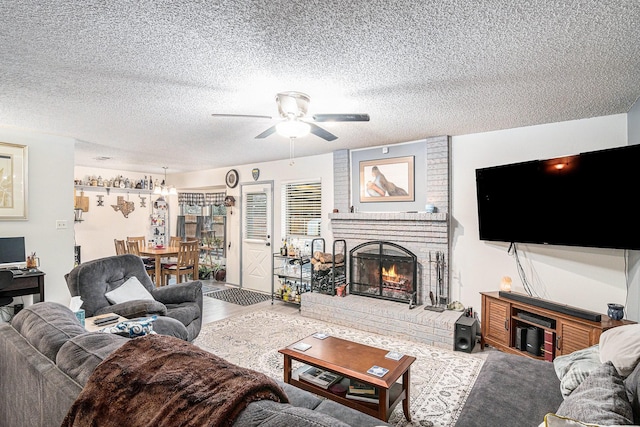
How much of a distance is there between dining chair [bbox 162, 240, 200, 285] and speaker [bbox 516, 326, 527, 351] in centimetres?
522

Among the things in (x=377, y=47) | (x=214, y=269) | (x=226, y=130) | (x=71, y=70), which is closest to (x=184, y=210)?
(x=214, y=269)

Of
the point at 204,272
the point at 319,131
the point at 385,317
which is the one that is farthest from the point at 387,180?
the point at 204,272

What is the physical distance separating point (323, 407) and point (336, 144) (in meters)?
3.58

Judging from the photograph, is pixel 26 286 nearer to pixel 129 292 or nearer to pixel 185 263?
pixel 129 292

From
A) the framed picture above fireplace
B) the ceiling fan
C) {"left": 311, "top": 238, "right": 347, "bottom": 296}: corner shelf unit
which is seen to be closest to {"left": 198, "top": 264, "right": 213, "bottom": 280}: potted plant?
{"left": 311, "top": 238, "right": 347, "bottom": 296}: corner shelf unit

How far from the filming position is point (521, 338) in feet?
10.8

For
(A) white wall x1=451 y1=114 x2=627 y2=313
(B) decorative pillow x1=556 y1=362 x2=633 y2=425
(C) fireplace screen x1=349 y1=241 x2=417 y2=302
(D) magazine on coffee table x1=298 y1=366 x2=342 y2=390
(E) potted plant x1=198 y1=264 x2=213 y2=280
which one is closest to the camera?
(B) decorative pillow x1=556 y1=362 x2=633 y2=425

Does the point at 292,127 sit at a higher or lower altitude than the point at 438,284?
higher

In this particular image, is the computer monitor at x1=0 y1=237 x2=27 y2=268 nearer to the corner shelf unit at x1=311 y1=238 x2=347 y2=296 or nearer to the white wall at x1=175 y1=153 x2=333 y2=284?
the white wall at x1=175 y1=153 x2=333 y2=284

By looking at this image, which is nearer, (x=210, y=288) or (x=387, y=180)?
(x=387, y=180)

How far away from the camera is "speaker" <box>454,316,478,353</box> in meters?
3.49

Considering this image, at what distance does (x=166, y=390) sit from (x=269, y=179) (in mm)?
5332

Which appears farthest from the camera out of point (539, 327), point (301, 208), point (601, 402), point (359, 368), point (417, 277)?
point (301, 208)

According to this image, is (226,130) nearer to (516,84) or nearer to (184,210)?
(516,84)
